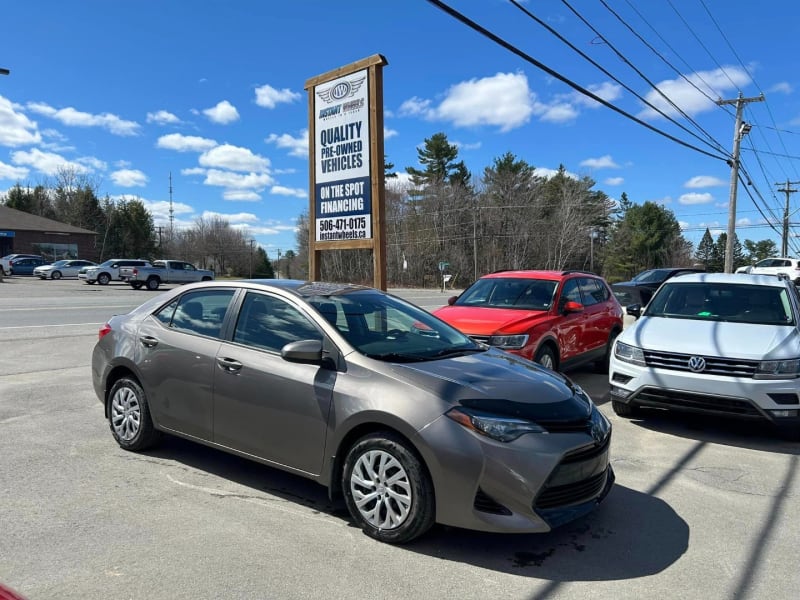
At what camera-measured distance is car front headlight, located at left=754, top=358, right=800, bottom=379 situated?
5.54 m

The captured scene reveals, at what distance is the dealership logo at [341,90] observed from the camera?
27.1 ft

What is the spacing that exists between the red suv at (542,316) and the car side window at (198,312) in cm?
348

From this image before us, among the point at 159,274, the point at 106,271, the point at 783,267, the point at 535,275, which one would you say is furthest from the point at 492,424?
the point at 783,267

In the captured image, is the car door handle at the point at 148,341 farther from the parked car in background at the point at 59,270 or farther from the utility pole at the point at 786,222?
the utility pole at the point at 786,222

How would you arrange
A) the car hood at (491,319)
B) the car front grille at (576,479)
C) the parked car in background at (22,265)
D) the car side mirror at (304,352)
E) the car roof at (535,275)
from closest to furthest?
the car front grille at (576,479), the car side mirror at (304,352), the car hood at (491,319), the car roof at (535,275), the parked car in background at (22,265)

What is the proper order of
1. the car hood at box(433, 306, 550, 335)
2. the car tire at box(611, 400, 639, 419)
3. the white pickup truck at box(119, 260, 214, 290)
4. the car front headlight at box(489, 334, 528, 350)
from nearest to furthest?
the car tire at box(611, 400, 639, 419)
the car front headlight at box(489, 334, 528, 350)
the car hood at box(433, 306, 550, 335)
the white pickup truck at box(119, 260, 214, 290)

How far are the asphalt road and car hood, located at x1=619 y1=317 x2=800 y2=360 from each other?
95 centimetres

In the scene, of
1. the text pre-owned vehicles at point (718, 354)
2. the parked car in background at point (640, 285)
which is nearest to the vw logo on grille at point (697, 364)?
the text pre-owned vehicles at point (718, 354)

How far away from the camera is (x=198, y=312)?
4797mm

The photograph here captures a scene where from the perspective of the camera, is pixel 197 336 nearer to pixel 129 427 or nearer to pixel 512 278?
pixel 129 427

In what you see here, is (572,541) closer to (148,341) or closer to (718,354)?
(718,354)

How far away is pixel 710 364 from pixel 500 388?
3.25 m

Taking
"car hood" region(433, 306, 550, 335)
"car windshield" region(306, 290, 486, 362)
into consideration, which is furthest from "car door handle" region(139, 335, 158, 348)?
"car hood" region(433, 306, 550, 335)

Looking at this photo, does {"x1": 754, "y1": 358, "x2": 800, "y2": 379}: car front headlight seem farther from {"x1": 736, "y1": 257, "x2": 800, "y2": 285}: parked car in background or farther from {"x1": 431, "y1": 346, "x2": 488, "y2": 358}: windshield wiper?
{"x1": 736, "y1": 257, "x2": 800, "y2": 285}: parked car in background
